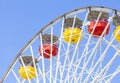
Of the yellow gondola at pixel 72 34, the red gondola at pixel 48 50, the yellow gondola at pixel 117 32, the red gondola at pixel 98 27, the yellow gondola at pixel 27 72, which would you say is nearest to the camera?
the yellow gondola at pixel 117 32

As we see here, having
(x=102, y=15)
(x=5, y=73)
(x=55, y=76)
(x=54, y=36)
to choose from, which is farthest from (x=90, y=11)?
(x=5, y=73)

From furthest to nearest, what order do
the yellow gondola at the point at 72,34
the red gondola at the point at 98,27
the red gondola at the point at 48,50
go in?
the red gondola at the point at 48,50, the yellow gondola at the point at 72,34, the red gondola at the point at 98,27

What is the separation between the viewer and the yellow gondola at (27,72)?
17270 mm

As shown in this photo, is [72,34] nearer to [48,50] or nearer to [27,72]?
[48,50]

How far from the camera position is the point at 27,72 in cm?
1753

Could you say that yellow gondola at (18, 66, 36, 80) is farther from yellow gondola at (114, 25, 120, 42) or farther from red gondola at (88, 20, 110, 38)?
yellow gondola at (114, 25, 120, 42)

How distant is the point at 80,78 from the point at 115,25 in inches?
117

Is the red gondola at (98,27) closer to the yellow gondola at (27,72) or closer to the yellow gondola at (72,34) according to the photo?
the yellow gondola at (72,34)

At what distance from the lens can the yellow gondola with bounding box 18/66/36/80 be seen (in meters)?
17.3

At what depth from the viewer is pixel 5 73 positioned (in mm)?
17328

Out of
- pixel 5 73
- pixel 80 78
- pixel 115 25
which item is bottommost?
pixel 80 78

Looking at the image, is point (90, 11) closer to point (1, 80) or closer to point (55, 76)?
point (55, 76)

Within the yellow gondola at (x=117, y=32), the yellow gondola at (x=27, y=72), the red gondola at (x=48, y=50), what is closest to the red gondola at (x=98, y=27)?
the yellow gondola at (x=117, y=32)

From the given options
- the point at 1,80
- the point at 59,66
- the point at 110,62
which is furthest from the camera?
the point at 1,80
